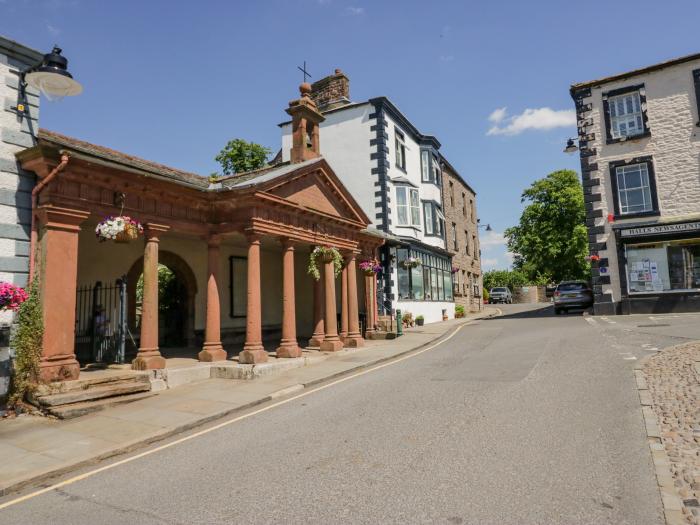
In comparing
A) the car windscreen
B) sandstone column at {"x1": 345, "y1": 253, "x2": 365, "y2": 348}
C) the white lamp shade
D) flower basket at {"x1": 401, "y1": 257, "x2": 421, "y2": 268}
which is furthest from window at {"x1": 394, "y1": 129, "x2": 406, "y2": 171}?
the white lamp shade

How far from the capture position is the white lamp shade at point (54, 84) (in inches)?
317

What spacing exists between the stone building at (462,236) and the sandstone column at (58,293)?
79.4ft

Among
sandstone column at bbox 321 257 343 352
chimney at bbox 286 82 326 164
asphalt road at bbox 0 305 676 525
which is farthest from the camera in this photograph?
chimney at bbox 286 82 326 164

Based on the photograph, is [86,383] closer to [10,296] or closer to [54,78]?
[10,296]

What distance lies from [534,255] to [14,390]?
4034 cm

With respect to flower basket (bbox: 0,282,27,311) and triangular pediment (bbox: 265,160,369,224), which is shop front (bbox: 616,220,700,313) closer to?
triangular pediment (bbox: 265,160,369,224)

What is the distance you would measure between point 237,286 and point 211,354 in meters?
5.35

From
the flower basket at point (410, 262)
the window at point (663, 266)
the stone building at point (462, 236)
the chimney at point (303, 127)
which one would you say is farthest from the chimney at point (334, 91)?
the window at point (663, 266)

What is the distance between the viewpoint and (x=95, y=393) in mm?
8398

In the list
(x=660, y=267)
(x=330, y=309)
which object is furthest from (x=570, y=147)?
(x=330, y=309)

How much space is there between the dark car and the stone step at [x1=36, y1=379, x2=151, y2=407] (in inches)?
839

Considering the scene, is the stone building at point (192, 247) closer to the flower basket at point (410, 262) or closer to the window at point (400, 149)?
the flower basket at point (410, 262)

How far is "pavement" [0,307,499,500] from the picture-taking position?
5.65m

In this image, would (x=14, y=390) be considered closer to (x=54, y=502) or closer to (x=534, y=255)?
(x=54, y=502)
